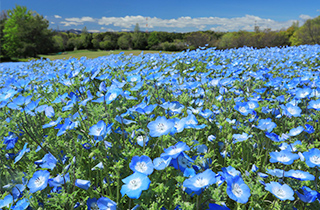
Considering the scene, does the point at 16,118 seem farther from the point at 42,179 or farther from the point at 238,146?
the point at 238,146

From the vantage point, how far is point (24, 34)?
122 ft

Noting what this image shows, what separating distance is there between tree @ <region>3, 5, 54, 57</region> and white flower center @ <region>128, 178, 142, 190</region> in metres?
44.1

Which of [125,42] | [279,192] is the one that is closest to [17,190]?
[279,192]

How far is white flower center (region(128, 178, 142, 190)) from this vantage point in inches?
41.1

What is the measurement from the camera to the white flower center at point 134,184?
1.04 meters

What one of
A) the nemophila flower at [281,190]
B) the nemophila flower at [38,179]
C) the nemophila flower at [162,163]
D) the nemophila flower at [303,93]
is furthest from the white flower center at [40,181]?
the nemophila flower at [303,93]

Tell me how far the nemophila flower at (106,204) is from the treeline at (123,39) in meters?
18.5

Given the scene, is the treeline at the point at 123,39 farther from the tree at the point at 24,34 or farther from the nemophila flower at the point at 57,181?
the nemophila flower at the point at 57,181

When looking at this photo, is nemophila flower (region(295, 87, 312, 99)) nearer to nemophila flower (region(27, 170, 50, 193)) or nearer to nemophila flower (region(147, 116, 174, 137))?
nemophila flower (region(147, 116, 174, 137))

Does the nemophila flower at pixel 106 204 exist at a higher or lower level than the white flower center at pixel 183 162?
lower

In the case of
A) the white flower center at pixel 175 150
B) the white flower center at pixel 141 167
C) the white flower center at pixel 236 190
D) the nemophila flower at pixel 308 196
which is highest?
the white flower center at pixel 175 150

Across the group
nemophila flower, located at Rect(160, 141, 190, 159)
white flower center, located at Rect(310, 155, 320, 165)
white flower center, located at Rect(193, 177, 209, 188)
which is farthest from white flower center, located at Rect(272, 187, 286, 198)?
nemophila flower, located at Rect(160, 141, 190, 159)

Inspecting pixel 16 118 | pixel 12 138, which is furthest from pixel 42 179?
pixel 12 138

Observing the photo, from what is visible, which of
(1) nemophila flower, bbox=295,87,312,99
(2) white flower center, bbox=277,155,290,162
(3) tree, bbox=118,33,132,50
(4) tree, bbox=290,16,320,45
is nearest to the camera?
(2) white flower center, bbox=277,155,290,162
